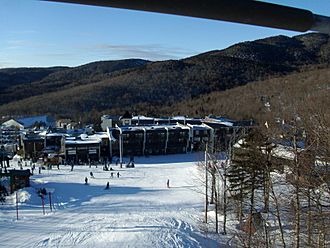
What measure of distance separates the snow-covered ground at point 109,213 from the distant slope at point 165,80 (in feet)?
159

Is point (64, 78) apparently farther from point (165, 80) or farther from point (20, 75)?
point (165, 80)

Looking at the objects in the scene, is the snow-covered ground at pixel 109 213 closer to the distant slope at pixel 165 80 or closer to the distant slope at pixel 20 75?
the distant slope at pixel 165 80

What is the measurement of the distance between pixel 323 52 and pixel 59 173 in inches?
4624

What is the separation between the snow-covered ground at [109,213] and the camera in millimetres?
14477

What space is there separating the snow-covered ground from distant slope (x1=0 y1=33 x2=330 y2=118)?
48489mm

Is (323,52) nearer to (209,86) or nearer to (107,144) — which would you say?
(209,86)

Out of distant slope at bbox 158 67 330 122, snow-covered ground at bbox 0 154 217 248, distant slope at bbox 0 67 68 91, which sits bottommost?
snow-covered ground at bbox 0 154 217 248

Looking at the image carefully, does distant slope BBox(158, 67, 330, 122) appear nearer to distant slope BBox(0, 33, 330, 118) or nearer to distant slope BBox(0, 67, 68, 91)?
distant slope BBox(0, 33, 330, 118)

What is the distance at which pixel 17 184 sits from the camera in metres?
23.0

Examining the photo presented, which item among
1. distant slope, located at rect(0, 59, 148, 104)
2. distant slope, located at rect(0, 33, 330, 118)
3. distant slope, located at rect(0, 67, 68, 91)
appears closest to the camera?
distant slope, located at rect(0, 33, 330, 118)

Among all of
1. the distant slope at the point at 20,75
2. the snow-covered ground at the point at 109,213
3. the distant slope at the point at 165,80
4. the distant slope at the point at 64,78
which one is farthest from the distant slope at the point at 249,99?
the distant slope at the point at 20,75

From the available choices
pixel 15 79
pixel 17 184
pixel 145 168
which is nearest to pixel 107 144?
pixel 145 168

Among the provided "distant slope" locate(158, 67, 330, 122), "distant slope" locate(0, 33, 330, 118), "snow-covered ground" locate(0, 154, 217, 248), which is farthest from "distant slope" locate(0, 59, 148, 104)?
"snow-covered ground" locate(0, 154, 217, 248)

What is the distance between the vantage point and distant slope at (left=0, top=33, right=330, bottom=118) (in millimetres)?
90938
